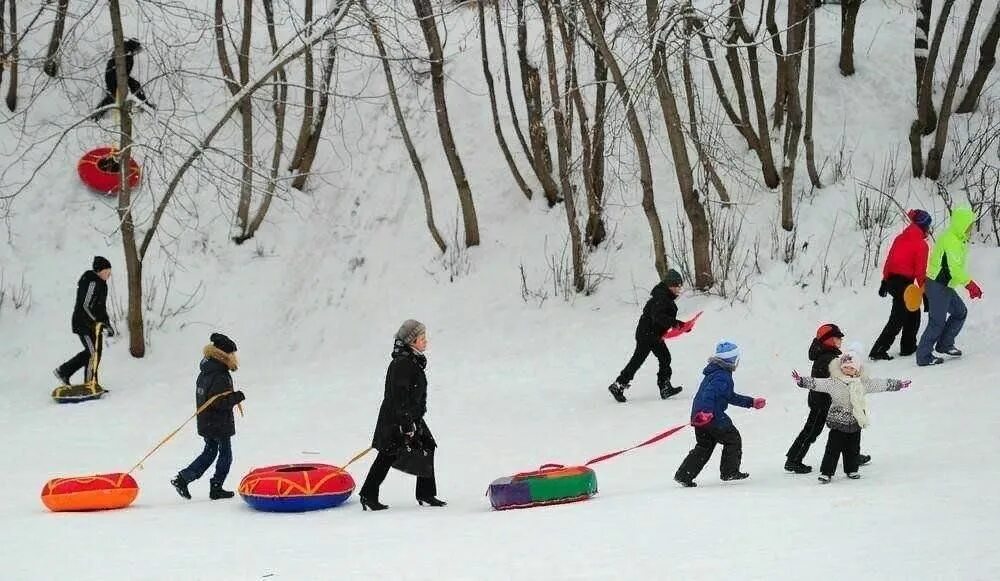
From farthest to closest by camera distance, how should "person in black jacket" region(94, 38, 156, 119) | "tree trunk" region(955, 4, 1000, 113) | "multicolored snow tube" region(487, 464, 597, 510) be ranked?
"person in black jacket" region(94, 38, 156, 119) < "tree trunk" region(955, 4, 1000, 113) < "multicolored snow tube" region(487, 464, 597, 510)

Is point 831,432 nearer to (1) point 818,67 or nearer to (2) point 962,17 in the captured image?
(1) point 818,67

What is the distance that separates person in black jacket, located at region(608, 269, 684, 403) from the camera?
11227 mm

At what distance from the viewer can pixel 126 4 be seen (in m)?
21.1

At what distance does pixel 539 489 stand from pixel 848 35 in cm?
1125

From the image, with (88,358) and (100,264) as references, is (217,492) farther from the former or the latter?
(100,264)

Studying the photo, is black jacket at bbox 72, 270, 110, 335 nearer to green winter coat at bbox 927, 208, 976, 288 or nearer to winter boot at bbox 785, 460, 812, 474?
winter boot at bbox 785, 460, 812, 474

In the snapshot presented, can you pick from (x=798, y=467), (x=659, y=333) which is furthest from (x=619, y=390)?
(x=798, y=467)

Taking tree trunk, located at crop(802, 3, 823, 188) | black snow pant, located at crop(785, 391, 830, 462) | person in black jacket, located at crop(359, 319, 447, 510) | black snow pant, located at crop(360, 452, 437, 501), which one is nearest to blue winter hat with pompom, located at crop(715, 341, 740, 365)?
black snow pant, located at crop(785, 391, 830, 462)

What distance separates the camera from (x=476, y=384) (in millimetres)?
12641

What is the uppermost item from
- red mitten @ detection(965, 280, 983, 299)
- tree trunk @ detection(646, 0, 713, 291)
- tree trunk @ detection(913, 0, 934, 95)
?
tree trunk @ detection(913, 0, 934, 95)

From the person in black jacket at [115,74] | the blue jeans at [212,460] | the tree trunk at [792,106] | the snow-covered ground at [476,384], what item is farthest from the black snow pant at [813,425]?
the person in black jacket at [115,74]

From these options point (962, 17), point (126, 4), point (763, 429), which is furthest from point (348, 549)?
point (126, 4)

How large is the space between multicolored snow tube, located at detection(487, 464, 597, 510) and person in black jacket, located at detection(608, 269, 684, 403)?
4022 mm

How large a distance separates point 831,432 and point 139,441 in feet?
22.9
